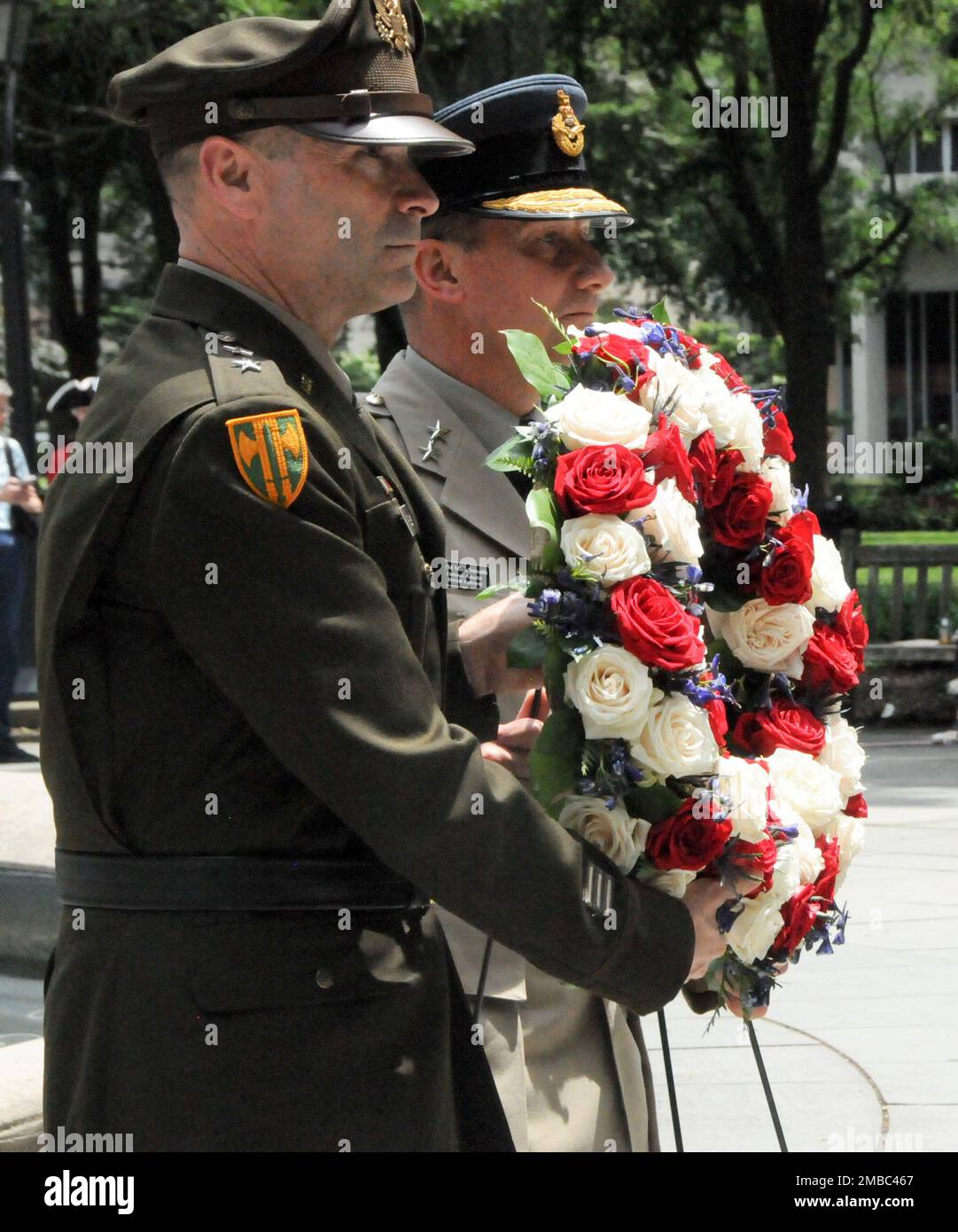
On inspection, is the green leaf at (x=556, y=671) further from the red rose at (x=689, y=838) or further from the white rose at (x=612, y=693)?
the red rose at (x=689, y=838)

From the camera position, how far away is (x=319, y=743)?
179 cm

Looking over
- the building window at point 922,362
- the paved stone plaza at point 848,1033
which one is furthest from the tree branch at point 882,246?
the building window at point 922,362

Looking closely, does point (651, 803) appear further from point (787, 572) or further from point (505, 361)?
point (505, 361)

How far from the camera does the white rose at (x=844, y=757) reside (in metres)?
2.46

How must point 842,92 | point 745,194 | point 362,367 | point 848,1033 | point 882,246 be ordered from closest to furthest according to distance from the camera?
point 848,1033 → point 842,92 → point 745,194 → point 882,246 → point 362,367

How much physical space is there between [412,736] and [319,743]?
0.32 ft

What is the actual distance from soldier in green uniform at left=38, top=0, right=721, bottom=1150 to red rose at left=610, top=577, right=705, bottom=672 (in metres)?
0.22

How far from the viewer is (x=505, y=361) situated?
290 cm

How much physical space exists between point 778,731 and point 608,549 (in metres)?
0.40

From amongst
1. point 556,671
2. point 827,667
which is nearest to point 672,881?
point 556,671

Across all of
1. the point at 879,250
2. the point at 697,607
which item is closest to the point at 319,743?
the point at 697,607

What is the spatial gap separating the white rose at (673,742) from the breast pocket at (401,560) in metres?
0.29

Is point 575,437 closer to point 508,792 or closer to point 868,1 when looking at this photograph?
point 508,792

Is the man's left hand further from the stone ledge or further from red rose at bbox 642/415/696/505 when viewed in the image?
the stone ledge
